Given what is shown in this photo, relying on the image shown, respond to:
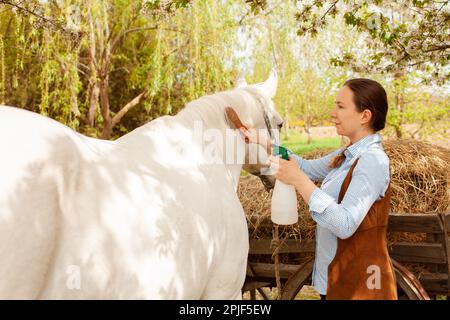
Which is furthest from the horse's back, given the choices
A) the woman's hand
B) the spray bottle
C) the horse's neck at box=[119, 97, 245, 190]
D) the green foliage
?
the green foliage

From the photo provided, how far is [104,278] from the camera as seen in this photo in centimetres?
149

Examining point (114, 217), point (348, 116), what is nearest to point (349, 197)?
point (348, 116)

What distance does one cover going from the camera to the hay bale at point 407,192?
2.91 m

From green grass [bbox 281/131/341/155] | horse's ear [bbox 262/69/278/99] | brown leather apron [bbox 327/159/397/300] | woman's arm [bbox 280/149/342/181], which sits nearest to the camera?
brown leather apron [bbox 327/159/397/300]

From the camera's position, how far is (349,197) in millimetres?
1784

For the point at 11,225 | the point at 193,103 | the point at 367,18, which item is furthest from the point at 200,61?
the point at 11,225

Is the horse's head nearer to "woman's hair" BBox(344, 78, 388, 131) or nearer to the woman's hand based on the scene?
the woman's hand

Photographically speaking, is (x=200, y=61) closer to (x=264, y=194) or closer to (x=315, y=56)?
(x=264, y=194)

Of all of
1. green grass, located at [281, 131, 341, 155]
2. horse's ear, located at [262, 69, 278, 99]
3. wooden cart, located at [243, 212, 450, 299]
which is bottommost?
wooden cart, located at [243, 212, 450, 299]

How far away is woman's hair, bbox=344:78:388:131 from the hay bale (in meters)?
1.08

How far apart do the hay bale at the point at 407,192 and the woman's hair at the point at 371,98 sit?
3.55ft

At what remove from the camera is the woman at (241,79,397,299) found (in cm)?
179

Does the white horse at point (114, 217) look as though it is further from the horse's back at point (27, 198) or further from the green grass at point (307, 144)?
the green grass at point (307, 144)

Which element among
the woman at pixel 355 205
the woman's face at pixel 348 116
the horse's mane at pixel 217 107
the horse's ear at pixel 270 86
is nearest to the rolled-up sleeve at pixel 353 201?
the woman at pixel 355 205
